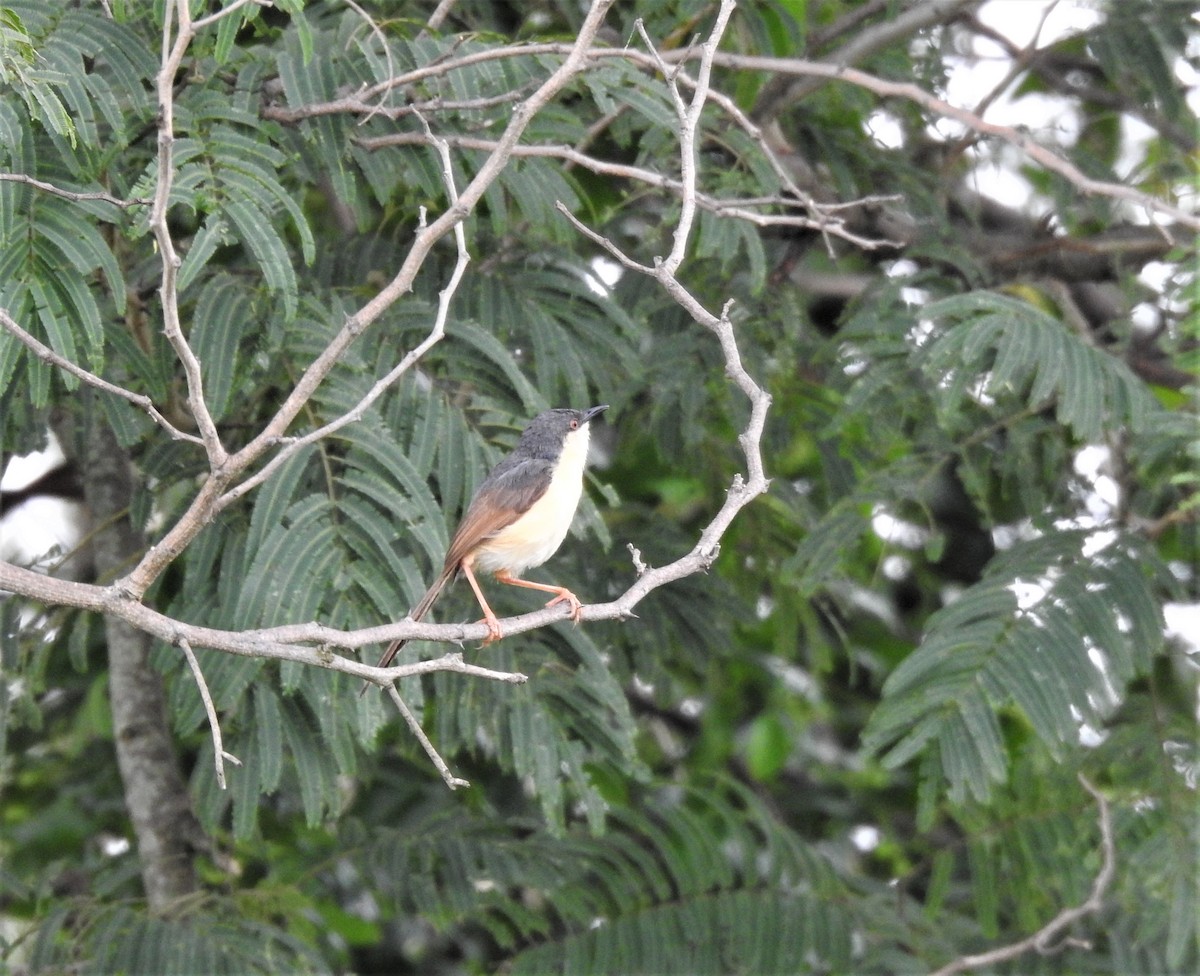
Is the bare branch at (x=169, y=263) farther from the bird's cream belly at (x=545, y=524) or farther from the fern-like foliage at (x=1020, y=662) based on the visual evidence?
the fern-like foliage at (x=1020, y=662)

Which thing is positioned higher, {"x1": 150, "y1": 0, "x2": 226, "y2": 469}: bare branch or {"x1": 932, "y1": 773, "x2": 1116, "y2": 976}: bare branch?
{"x1": 150, "y1": 0, "x2": 226, "y2": 469}: bare branch

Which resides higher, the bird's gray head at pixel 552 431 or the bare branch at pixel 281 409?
the bird's gray head at pixel 552 431

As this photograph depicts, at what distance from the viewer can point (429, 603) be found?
408 centimetres

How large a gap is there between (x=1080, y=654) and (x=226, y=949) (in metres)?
2.86

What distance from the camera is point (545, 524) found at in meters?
4.30

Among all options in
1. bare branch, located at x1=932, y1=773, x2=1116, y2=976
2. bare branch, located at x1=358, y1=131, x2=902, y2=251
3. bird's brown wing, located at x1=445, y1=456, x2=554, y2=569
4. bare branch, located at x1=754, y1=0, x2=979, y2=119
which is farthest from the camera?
bare branch, located at x1=754, y1=0, x2=979, y2=119

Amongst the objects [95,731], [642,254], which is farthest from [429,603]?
[95,731]

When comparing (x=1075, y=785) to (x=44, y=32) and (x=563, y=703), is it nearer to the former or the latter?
(x=563, y=703)

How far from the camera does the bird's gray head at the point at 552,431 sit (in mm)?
4324

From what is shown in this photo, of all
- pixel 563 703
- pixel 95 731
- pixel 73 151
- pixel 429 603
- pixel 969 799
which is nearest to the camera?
pixel 73 151

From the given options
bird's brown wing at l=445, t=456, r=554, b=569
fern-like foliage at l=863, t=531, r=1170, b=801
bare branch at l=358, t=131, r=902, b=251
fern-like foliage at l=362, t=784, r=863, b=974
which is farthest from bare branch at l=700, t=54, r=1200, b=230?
fern-like foliage at l=362, t=784, r=863, b=974

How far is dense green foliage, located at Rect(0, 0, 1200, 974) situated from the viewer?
3996 mm

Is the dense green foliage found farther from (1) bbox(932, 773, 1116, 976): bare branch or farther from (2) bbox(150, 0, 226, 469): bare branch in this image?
(2) bbox(150, 0, 226, 469): bare branch

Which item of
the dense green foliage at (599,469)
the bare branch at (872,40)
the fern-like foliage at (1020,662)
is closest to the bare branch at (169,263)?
the dense green foliage at (599,469)
